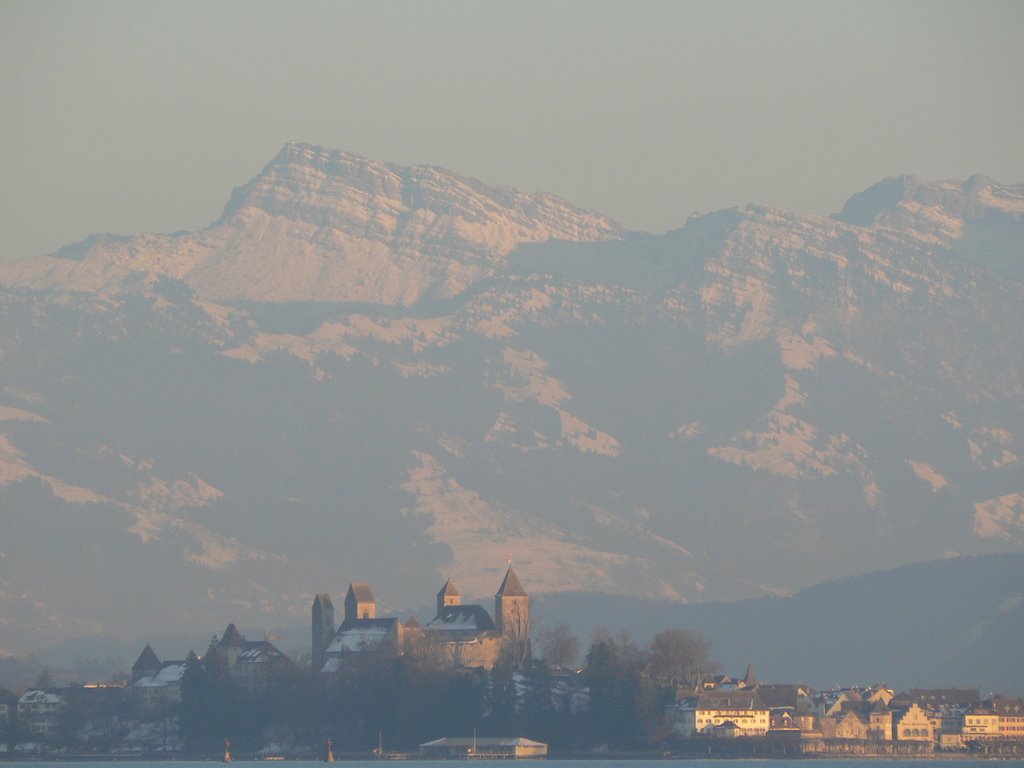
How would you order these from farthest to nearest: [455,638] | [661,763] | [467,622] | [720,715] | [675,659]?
1. [467,622]
2. [455,638]
3. [675,659]
4. [720,715]
5. [661,763]

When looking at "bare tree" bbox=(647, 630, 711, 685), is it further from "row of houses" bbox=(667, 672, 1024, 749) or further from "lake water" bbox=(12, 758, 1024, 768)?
"lake water" bbox=(12, 758, 1024, 768)

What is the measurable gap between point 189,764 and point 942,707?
5662 cm

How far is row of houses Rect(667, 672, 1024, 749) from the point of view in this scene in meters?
174

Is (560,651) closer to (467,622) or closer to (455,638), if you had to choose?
(455,638)

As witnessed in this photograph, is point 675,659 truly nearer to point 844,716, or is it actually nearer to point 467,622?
point 844,716

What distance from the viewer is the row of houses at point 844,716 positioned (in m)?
174

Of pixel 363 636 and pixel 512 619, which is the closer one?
pixel 363 636

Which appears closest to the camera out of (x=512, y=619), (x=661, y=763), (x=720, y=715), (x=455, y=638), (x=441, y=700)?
(x=661, y=763)

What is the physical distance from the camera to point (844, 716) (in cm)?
18350

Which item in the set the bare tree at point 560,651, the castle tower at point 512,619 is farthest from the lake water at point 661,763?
the castle tower at point 512,619

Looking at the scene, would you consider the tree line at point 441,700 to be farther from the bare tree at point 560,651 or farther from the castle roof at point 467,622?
the castle roof at point 467,622

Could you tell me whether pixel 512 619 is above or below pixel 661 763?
above

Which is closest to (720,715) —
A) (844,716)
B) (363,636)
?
(844,716)

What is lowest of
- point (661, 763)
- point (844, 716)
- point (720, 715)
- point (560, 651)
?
point (661, 763)
